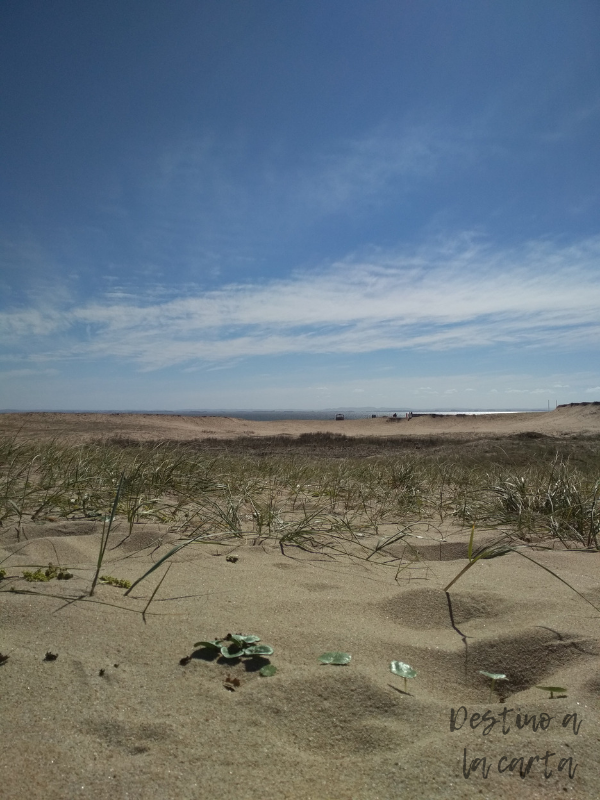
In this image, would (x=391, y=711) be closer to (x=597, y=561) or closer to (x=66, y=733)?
(x=66, y=733)

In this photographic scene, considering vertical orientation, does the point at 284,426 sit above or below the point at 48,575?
below

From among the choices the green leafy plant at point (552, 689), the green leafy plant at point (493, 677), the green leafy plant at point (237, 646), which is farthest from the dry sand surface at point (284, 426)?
the green leafy plant at point (552, 689)

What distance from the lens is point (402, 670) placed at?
1.38 metres

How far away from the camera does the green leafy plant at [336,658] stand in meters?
1.38

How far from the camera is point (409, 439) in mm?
16719

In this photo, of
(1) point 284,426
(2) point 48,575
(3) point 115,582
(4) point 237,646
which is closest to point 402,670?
(4) point 237,646

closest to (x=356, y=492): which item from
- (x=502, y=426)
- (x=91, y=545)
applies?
(x=91, y=545)

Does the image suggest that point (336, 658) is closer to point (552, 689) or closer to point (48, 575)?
point (552, 689)

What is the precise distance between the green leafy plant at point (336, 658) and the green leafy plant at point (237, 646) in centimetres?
16

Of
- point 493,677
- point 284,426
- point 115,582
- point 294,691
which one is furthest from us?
point 284,426

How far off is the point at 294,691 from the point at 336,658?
0.68 ft

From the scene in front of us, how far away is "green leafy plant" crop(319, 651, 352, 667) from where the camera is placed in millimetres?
1384

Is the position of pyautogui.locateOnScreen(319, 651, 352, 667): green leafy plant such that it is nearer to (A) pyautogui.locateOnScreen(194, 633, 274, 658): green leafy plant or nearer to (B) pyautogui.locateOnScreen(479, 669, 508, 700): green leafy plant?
(A) pyautogui.locateOnScreen(194, 633, 274, 658): green leafy plant

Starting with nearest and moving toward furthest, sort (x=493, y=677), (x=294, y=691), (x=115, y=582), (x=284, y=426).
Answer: (x=294, y=691) < (x=493, y=677) < (x=115, y=582) < (x=284, y=426)
